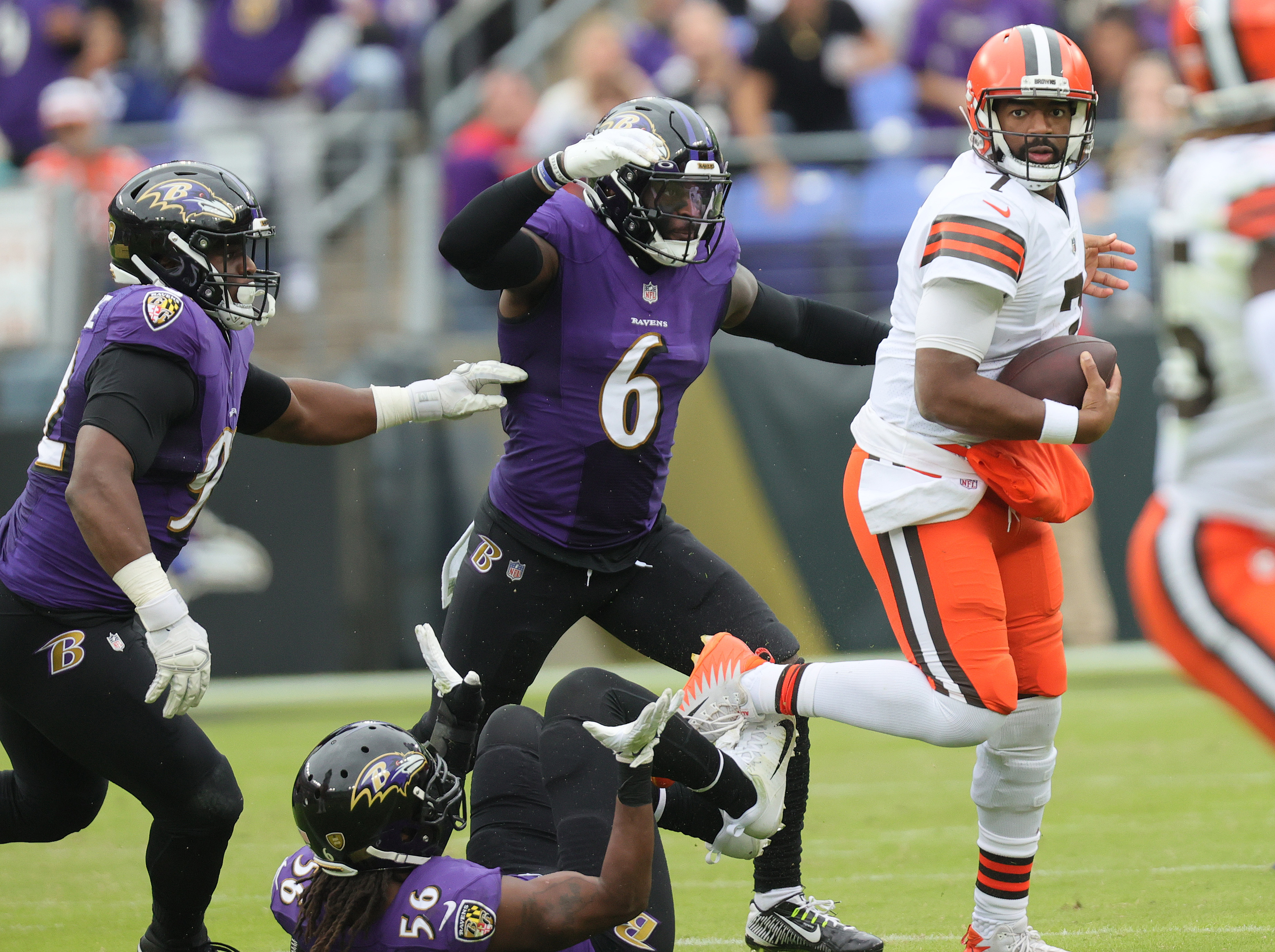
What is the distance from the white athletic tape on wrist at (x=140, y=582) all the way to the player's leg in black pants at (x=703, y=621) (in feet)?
4.21

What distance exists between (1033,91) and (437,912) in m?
2.31

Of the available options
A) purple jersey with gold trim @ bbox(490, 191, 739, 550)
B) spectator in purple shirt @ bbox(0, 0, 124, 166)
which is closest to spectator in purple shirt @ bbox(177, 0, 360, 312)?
spectator in purple shirt @ bbox(0, 0, 124, 166)

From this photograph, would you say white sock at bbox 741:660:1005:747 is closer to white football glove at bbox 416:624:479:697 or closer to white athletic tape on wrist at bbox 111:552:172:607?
white football glove at bbox 416:624:479:697

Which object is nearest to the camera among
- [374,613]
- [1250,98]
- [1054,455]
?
[1250,98]

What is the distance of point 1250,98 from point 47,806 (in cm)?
315

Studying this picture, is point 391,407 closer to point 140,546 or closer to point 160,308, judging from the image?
point 160,308

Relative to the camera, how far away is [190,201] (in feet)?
13.1

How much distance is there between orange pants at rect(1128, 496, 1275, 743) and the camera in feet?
8.77

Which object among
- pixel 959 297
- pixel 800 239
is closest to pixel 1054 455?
pixel 959 297

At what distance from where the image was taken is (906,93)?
33.9 feet

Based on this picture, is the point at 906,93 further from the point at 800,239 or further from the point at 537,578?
the point at 537,578

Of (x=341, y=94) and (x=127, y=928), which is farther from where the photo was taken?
(x=341, y=94)

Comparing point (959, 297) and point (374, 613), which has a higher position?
point (959, 297)

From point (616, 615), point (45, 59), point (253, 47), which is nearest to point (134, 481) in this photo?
point (616, 615)
